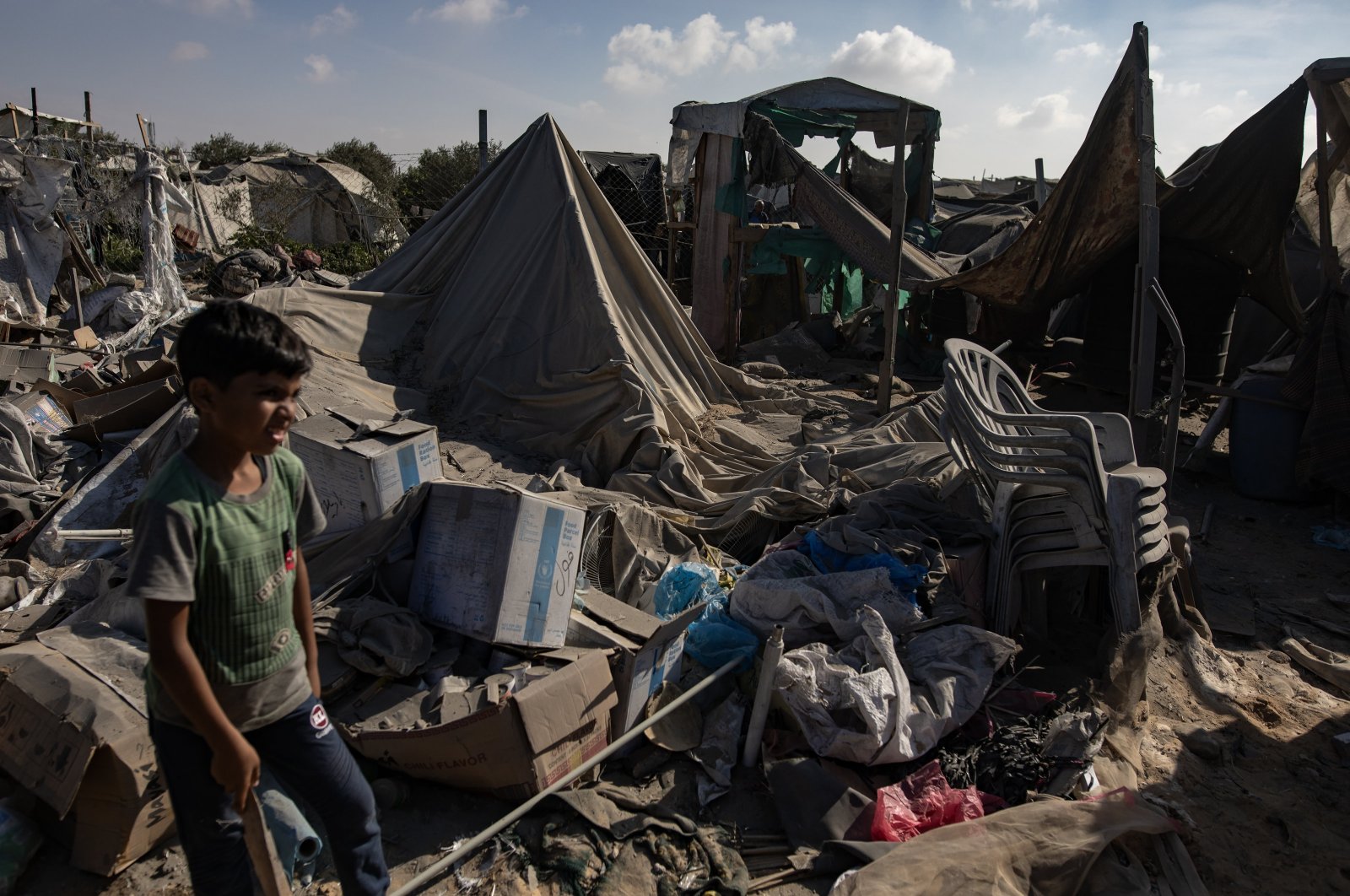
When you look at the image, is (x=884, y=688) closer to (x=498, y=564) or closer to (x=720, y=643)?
(x=720, y=643)

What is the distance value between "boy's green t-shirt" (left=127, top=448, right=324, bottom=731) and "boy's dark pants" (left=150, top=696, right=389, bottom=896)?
0.05m

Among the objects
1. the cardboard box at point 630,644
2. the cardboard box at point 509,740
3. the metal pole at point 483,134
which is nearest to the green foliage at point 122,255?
the metal pole at point 483,134

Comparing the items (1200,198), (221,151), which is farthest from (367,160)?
(1200,198)

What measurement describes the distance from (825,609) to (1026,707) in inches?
31.8

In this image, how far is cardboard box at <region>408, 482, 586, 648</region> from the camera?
2.85 metres

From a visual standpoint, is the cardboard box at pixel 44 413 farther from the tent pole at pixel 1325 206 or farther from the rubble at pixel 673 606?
the tent pole at pixel 1325 206

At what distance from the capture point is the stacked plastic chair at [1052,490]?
302 cm

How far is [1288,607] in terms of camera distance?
4215mm

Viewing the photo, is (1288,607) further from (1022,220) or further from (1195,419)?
(1022,220)

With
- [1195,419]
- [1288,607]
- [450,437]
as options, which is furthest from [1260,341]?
[450,437]

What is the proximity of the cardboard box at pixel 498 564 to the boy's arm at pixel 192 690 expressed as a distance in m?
1.35

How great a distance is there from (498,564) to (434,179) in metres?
21.3

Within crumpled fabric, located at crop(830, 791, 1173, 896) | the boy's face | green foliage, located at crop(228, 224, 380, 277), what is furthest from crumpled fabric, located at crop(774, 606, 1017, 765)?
green foliage, located at crop(228, 224, 380, 277)

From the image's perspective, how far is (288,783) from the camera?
5.63 ft
